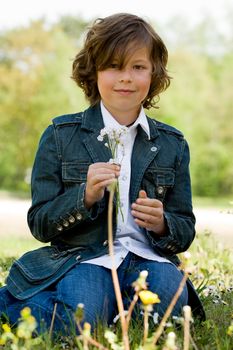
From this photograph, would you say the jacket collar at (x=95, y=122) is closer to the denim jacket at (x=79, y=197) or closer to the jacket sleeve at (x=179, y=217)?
the denim jacket at (x=79, y=197)

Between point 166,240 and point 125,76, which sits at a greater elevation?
point 125,76

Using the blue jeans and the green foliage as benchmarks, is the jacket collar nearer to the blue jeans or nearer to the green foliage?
the blue jeans

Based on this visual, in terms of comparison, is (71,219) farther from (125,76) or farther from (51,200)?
(125,76)

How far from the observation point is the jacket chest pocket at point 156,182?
3.13 metres

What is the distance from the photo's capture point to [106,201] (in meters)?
3.01

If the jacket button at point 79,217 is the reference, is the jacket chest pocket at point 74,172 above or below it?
above

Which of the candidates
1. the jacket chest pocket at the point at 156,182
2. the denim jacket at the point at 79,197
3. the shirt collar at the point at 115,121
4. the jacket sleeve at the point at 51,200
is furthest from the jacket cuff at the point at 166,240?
the shirt collar at the point at 115,121

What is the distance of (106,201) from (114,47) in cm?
62

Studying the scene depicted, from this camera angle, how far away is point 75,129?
10.4 feet

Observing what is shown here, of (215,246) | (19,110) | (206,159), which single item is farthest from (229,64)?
(215,246)

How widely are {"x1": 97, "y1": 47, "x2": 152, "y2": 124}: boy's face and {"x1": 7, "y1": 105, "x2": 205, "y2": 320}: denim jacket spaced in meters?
0.13

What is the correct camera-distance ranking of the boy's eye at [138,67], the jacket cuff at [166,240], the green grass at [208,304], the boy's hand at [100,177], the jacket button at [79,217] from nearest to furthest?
the green grass at [208,304] < the boy's hand at [100,177] < the jacket button at [79,217] < the jacket cuff at [166,240] < the boy's eye at [138,67]

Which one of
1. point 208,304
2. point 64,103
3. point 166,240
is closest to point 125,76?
point 166,240

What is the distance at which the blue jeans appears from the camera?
279cm
